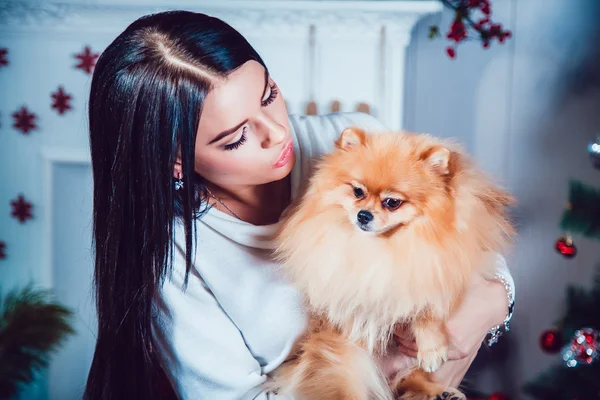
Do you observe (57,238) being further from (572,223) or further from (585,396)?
(585,396)

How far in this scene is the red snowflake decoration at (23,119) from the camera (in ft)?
6.35

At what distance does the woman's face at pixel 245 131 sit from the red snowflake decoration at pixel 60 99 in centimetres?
99

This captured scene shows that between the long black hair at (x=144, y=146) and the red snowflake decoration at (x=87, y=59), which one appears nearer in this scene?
the long black hair at (x=144, y=146)

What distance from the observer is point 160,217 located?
1126 mm

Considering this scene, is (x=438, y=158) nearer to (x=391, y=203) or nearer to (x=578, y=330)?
(x=391, y=203)

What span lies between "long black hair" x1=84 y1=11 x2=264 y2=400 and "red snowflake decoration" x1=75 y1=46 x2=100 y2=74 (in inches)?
35.0

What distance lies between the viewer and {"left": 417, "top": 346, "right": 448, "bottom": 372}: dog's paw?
42.1 inches

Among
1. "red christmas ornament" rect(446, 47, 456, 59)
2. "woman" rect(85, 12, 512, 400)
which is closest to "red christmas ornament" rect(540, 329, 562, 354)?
"woman" rect(85, 12, 512, 400)

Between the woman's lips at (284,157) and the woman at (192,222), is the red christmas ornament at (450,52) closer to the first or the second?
the woman at (192,222)

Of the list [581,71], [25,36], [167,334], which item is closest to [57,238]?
[25,36]

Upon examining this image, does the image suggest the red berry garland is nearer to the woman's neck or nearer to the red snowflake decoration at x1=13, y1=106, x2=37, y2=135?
the woman's neck

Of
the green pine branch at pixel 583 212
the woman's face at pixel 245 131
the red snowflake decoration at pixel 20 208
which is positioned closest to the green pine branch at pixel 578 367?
the green pine branch at pixel 583 212

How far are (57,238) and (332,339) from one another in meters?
1.31

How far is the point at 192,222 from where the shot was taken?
118 cm
